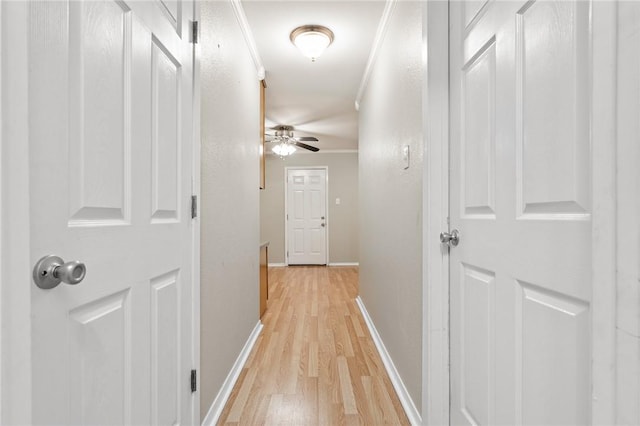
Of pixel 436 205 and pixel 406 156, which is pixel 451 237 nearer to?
pixel 436 205

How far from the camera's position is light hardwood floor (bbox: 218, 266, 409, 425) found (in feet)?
5.21

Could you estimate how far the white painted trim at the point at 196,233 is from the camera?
4.25 ft

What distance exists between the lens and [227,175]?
1825 mm

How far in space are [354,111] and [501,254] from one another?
358 cm

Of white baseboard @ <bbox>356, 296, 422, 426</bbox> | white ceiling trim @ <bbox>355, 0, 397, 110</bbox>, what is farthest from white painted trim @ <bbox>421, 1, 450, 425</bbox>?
white ceiling trim @ <bbox>355, 0, 397, 110</bbox>

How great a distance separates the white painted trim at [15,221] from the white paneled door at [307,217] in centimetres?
617

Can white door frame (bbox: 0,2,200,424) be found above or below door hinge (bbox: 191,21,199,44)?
below

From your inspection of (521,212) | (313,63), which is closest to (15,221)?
(521,212)

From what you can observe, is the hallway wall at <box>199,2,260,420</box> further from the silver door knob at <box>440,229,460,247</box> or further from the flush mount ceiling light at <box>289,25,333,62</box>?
the silver door knob at <box>440,229,460,247</box>

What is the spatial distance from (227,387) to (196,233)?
3.20ft

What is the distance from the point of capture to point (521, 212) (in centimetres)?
87

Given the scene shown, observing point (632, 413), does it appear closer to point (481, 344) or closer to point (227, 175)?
point (481, 344)

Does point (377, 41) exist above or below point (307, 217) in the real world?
above

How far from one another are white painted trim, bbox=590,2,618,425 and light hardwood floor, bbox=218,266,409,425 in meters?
1.21
